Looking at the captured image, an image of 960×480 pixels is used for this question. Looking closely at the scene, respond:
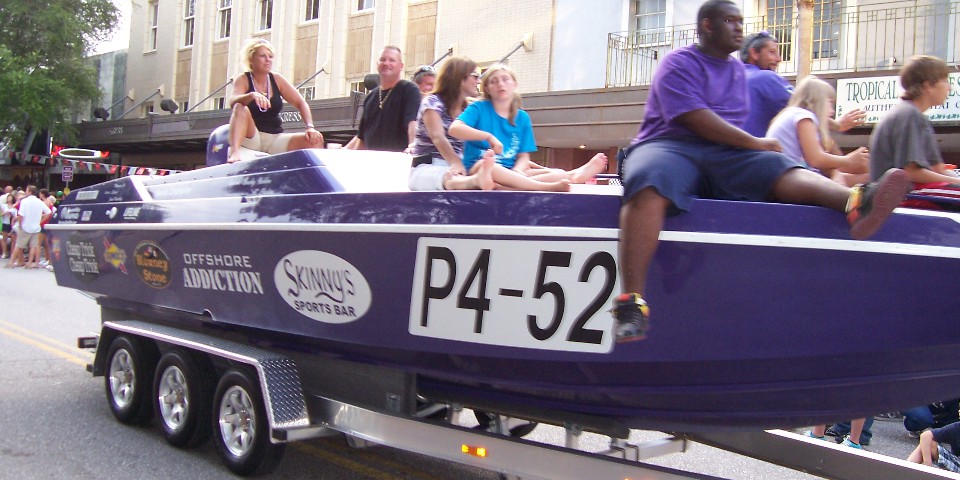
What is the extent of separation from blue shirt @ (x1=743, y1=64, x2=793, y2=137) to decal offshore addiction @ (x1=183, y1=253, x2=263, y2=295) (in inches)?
113

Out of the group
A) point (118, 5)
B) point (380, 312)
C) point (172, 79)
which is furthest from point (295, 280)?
point (118, 5)

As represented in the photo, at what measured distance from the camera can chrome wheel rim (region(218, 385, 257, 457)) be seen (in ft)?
17.7

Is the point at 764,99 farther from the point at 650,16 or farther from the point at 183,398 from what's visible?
the point at 650,16

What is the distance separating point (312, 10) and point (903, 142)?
82.2 feet

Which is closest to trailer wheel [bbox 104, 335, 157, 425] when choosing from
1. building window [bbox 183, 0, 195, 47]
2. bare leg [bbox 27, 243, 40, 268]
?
bare leg [bbox 27, 243, 40, 268]

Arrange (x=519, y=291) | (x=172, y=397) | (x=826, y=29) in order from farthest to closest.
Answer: (x=826, y=29) → (x=172, y=397) → (x=519, y=291)

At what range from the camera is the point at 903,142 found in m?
4.06

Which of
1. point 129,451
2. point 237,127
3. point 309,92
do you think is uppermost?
point 309,92

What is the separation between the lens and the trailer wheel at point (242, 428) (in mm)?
5266

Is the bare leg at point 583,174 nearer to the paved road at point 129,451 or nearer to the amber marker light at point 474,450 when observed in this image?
the amber marker light at point 474,450

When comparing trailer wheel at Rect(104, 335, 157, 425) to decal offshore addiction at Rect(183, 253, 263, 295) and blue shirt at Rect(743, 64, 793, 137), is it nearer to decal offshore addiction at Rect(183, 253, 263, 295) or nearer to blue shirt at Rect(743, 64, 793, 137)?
decal offshore addiction at Rect(183, 253, 263, 295)

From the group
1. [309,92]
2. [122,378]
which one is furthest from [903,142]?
[309,92]

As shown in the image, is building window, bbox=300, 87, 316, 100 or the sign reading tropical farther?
building window, bbox=300, 87, 316, 100

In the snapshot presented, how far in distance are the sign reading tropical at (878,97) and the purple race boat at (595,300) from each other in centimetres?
1064
